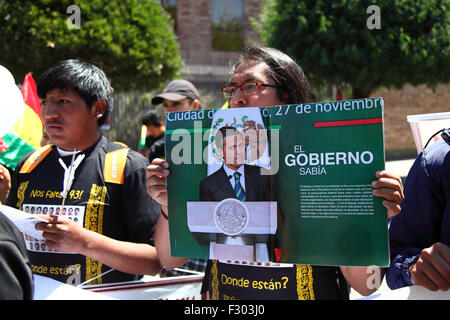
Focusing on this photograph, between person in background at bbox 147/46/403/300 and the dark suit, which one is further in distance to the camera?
person in background at bbox 147/46/403/300

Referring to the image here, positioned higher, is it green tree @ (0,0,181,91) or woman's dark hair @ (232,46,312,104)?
green tree @ (0,0,181,91)

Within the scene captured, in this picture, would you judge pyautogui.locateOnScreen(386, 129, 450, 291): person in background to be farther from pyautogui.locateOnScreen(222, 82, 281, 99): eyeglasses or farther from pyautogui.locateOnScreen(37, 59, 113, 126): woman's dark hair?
pyautogui.locateOnScreen(37, 59, 113, 126): woman's dark hair

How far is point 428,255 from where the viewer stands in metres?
1.11

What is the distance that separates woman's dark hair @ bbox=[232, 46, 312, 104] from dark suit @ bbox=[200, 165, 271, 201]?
557mm

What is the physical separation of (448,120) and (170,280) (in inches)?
49.4

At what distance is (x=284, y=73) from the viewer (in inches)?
65.8

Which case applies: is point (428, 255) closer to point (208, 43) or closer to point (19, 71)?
point (19, 71)

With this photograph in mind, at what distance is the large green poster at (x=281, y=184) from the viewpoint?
111cm

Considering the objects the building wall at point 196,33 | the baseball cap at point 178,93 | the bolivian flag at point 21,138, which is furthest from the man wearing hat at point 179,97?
the building wall at point 196,33

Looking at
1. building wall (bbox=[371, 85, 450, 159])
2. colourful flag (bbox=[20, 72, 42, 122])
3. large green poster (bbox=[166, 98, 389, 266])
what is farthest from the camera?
building wall (bbox=[371, 85, 450, 159])

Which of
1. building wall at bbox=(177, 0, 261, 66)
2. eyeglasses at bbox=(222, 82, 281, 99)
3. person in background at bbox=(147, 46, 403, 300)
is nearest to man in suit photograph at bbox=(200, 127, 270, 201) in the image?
person in background at bbox=(147, 46, 403, 300)

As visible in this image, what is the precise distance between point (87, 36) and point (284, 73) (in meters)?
6.01

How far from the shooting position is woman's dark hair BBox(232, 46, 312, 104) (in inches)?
65.6

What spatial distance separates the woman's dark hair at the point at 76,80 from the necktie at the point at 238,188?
1018 millimetres
